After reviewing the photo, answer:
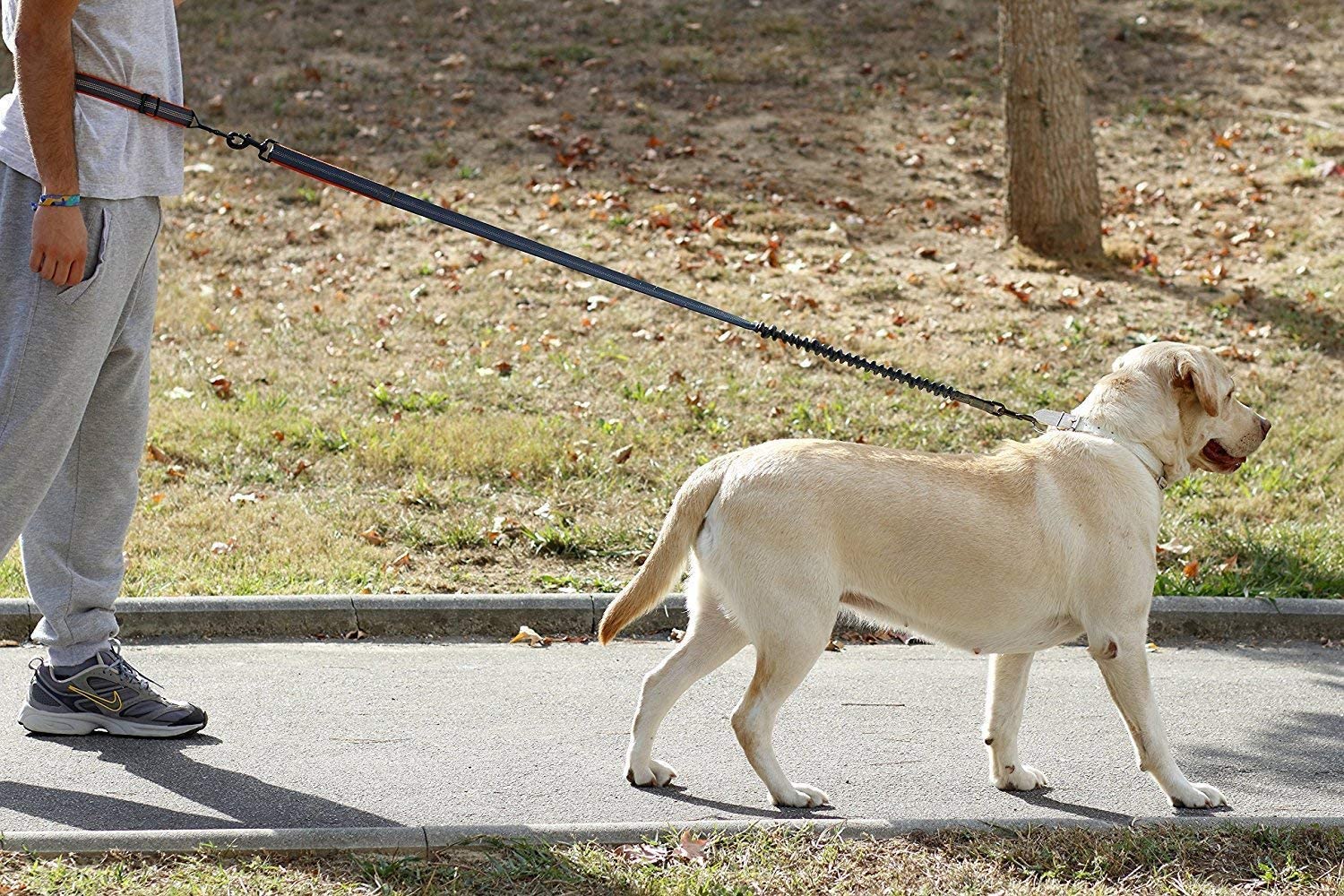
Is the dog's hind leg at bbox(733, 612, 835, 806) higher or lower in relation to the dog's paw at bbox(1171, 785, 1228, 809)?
higher

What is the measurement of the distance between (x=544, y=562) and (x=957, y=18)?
1228cm

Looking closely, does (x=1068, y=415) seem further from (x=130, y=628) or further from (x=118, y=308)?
(x=130, y=628)

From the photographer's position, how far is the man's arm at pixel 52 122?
3898mm

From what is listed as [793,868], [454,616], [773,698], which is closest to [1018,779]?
[773,698]

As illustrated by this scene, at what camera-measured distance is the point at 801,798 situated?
14.2 ft

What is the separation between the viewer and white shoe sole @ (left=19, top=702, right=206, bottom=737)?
4.62m

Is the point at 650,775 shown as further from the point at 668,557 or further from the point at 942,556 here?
the point at 942,556

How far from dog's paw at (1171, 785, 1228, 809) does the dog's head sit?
1.03 m

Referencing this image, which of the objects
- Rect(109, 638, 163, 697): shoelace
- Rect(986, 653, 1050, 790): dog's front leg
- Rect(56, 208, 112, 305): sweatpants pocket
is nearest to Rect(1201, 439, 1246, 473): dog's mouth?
Rect(986, 653, 1050, 790): dog's front leg

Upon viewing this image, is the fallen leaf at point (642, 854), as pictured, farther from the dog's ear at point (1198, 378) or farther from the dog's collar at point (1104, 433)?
the dog's ear at point (1198, 378)

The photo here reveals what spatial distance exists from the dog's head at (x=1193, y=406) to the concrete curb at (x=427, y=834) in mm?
1207

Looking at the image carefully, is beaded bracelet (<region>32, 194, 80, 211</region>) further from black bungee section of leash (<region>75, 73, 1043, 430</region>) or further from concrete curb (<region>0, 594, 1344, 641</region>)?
concrete curb (<region>0, 594, 1344, 641</region>)

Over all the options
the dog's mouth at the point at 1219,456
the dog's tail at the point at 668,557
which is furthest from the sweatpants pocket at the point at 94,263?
the dog's mouth at the point at 1219,456

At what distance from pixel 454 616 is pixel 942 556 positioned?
276 centimetres
